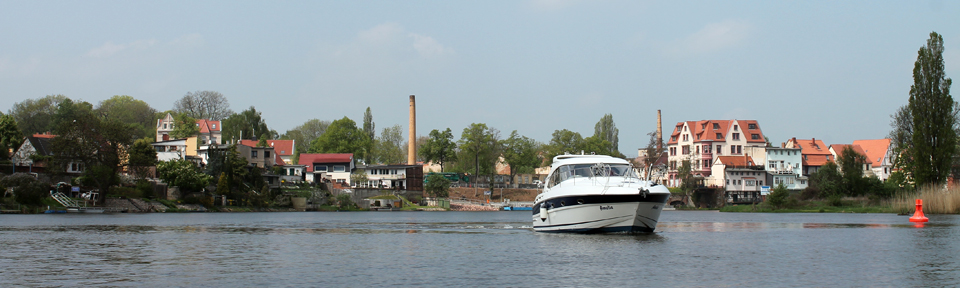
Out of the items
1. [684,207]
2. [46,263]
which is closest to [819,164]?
[684,207]

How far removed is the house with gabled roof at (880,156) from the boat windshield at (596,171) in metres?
127

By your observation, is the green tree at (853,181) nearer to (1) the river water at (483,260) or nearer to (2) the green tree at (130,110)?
(1) the river water at (483,260)

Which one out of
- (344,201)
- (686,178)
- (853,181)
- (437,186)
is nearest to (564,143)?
(686,178)

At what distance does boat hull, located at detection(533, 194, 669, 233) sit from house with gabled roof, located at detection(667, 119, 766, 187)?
11108 cm

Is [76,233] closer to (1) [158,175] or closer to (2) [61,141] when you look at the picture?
(2) [61,141]

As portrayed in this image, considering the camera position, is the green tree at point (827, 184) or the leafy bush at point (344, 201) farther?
the leafy bush at point (344, 201)

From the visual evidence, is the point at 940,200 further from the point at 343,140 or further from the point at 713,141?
the point at 343,140

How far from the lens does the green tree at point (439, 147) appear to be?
15775 cm

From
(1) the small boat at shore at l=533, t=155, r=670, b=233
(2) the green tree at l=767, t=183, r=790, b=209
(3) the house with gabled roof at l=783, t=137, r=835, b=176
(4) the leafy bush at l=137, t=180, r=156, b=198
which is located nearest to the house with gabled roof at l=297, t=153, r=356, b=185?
(4) the leafy bush at l=137, t=180, r=156, b=198

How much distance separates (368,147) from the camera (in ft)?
557

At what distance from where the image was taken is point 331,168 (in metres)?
141

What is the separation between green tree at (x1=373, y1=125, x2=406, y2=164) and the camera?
17688cm

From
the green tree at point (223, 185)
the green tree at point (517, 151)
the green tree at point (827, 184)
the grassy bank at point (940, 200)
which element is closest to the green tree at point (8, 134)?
the green tree at point (223, 185)

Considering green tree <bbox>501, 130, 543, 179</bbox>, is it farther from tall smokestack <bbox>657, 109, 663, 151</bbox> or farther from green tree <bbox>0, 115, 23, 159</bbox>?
green tree <bbox>0, 115, 23, 159</bbox>
